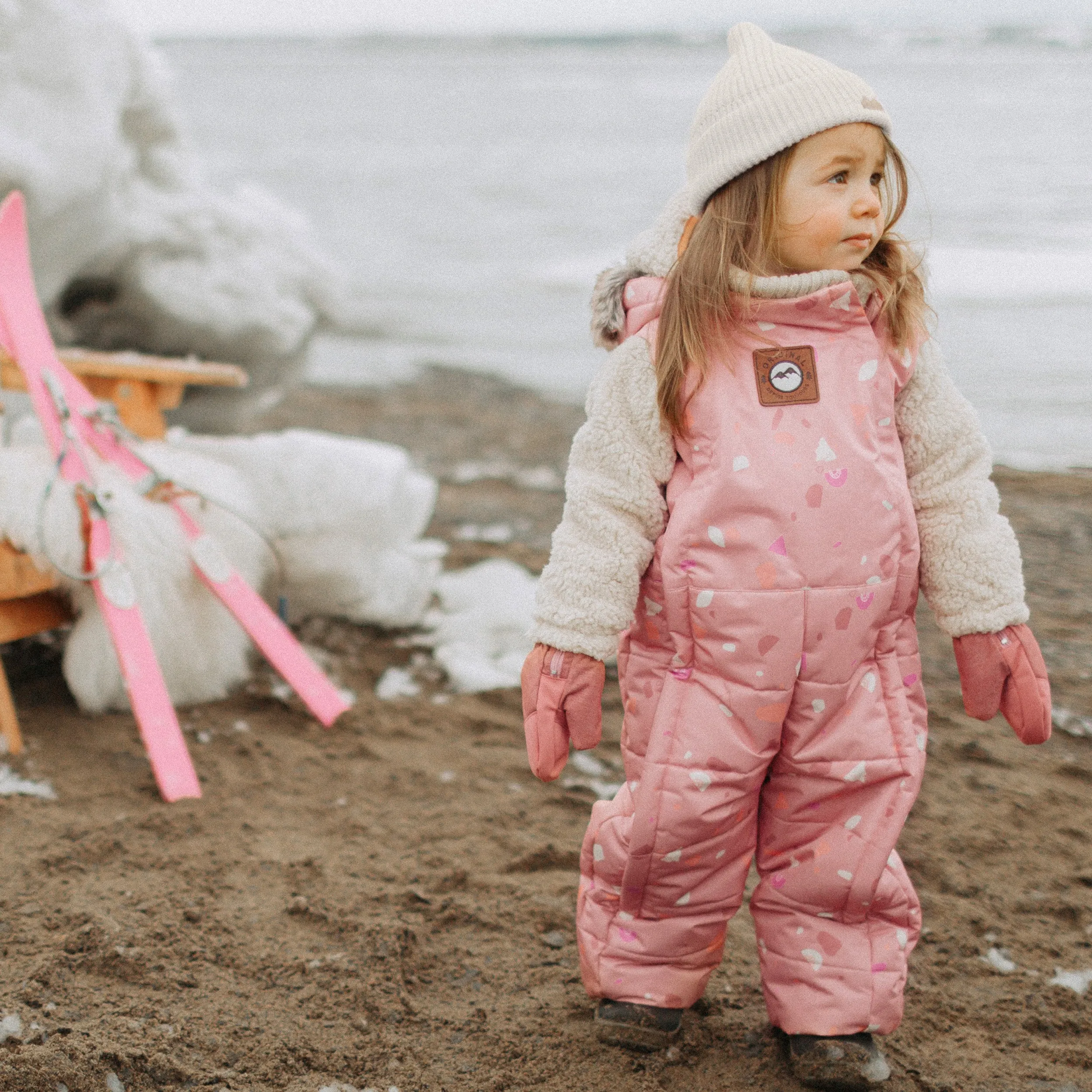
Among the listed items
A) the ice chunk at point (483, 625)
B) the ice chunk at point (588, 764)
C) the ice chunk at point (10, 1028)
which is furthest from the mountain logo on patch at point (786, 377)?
the ice chunk at point (483, 625)

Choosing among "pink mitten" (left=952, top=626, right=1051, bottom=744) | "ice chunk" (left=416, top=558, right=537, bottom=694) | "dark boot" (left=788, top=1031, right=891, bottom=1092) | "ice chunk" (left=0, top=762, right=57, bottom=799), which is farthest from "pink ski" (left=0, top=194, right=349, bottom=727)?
"pink mitten" (left=952, top=626, right=1051, bottom=744)

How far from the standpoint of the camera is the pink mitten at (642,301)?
1.34 meters

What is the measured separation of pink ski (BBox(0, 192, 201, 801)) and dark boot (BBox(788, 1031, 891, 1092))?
1141mm

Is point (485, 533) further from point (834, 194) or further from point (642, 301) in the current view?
point (834, 194)

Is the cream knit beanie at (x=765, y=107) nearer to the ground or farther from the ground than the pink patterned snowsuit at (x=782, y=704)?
farther from the ground

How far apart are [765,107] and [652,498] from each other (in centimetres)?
44

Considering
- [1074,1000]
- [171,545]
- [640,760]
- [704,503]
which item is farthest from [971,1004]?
[171,545]

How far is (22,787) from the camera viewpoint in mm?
2004

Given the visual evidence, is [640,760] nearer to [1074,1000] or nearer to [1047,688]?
[1047,688]

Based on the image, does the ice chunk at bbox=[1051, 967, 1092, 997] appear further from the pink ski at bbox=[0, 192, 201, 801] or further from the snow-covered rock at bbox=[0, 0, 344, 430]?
the snow-covered rock at bbox=[0, 0, 344, 430]

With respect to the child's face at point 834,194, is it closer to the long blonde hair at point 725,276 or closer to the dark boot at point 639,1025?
the long blonde hair at point 725,276

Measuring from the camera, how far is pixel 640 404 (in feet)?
4.30

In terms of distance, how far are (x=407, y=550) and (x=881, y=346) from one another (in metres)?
1.79

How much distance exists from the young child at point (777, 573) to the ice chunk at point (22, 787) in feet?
3.62
